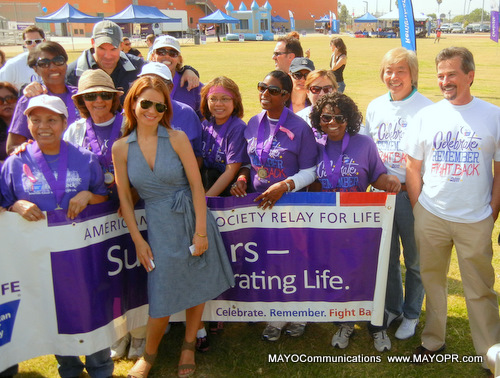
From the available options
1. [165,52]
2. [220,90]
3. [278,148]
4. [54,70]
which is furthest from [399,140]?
[54,70]

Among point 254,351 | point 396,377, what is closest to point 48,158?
point 254,351

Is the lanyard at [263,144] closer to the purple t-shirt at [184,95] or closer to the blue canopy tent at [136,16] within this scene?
the purple t-shirt at [184,95]

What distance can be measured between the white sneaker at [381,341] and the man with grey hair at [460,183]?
2.24 feet

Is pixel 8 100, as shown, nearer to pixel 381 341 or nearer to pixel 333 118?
pixel 333 118

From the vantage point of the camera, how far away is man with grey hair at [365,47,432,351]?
149 inches

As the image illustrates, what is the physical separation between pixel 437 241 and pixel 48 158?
2820mm

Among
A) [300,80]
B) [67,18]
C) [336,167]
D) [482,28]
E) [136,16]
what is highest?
[482,28]

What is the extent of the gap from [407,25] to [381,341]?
688cm

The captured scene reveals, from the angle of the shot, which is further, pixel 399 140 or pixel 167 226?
pixel 399 140

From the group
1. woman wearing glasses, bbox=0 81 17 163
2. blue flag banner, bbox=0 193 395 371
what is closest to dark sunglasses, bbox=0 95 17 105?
woman wearing glasses, bbox=0 81 17 163

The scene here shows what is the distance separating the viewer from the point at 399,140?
3762 millimetres

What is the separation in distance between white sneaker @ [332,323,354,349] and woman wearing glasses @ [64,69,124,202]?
215 cm

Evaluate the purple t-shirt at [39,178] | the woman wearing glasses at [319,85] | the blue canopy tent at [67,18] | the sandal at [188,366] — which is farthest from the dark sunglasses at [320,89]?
the blue canopy tent at [67,18]

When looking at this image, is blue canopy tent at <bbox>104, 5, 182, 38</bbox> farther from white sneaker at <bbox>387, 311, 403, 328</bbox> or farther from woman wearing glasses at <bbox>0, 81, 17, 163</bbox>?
white sneaker at <bbox>387, 311, 403, 328</bbox>
